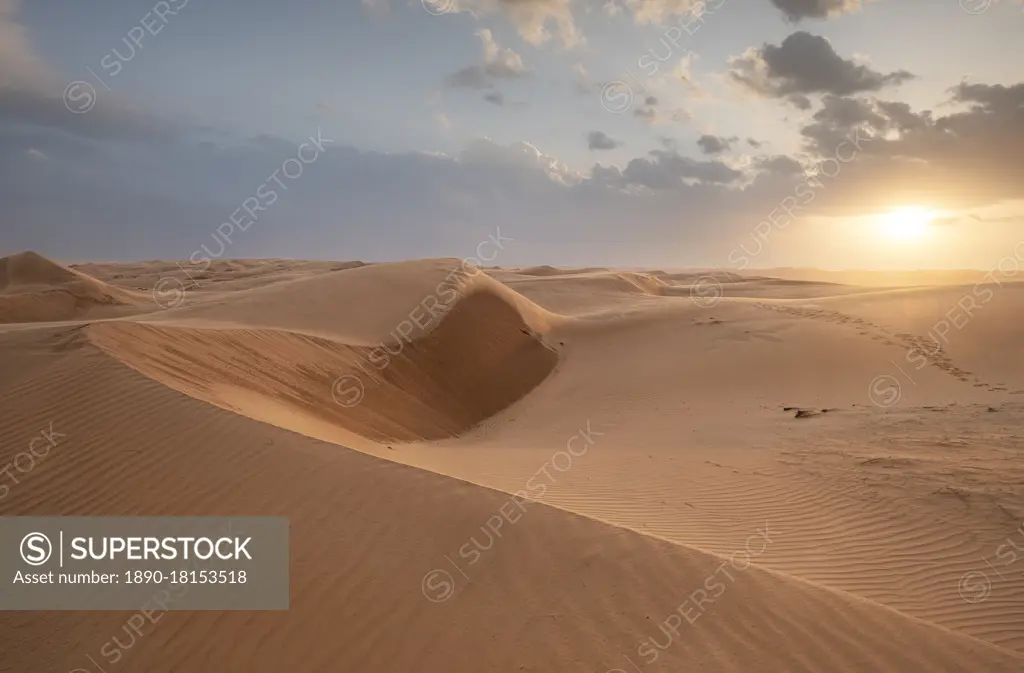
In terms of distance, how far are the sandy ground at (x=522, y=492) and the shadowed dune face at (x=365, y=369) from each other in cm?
8

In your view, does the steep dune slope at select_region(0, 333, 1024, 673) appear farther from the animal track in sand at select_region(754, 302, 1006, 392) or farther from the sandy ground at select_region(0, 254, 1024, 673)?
the animal track in sand at select_region(754, 302, 1006, 392)

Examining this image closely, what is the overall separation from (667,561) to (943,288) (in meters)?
23.6

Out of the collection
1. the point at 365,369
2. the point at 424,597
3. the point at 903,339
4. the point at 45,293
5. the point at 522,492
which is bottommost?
the point at 424,597

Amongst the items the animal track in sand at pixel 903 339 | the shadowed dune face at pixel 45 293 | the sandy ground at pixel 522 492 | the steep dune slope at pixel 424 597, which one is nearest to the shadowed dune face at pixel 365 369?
the sandy ground at pixel 522 492

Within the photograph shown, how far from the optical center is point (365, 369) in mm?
12500

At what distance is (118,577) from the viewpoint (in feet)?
15.4

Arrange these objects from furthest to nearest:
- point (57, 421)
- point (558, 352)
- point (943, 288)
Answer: point (943, 288) → point (558, 352) → point (57, 421)

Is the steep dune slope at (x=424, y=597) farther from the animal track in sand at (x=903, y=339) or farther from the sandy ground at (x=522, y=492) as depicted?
the animal track in sand at (x=903, y=339)

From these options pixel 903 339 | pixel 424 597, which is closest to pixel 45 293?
pixel 424 597

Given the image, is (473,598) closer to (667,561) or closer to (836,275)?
(667,561)

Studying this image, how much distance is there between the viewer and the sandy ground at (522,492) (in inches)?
166

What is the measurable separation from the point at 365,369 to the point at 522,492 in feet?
19.4

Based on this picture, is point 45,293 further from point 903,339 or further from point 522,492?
point 903,339

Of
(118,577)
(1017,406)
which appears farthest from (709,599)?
(1017,406)
